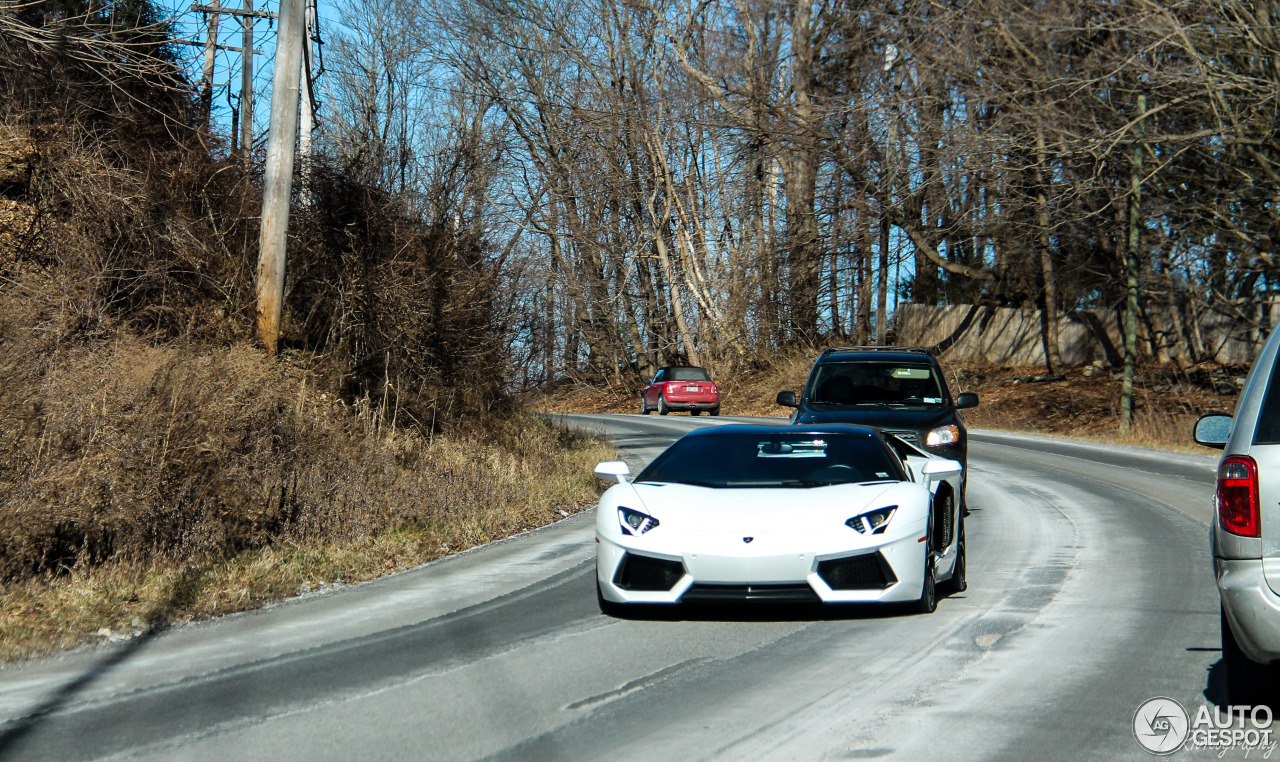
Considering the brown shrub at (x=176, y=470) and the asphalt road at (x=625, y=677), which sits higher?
the brown shrub at (x=176, y=470)

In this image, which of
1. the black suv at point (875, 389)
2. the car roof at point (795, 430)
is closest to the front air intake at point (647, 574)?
the car roof at point (795, 430)

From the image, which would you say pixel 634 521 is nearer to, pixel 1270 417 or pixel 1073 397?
pixel 1270 417

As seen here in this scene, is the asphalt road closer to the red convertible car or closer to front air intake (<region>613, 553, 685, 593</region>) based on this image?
front air intake (<region>613, 553, 685, 593</region>)

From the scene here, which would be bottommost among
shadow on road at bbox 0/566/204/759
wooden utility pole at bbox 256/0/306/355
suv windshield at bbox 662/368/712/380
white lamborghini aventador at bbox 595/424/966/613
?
shadow on road at bbox 0/566/204/759

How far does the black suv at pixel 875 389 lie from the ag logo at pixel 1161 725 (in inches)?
319

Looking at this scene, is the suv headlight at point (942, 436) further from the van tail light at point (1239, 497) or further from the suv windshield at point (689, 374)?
the suv windshield at point (689, 374)

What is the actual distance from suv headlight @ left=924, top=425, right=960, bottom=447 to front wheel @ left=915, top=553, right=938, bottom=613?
5.32m

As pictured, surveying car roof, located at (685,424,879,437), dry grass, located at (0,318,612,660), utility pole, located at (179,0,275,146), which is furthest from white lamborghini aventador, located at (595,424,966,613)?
utility pole, located at (179,0,275,146)

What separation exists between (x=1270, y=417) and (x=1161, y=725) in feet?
4.57

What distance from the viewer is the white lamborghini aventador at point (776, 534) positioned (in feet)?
23.9

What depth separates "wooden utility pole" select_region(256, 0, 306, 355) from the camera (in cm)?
1592

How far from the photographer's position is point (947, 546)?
28.4ft

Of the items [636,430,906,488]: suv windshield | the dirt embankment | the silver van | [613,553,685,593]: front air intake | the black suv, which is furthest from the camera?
the dirt embankment

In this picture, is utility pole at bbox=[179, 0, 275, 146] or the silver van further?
utility pole at bbox=[179, 0, 275, 146]
